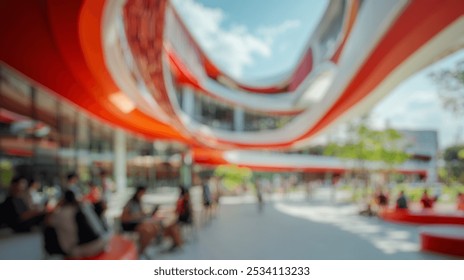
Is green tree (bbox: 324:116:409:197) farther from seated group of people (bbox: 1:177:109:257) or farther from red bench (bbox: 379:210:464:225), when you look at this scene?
seated group of people (bbox: 1:177:109:257)

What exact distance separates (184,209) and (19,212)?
2953 mm

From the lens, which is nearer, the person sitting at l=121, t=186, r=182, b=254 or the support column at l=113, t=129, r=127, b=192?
the person sitting at l=121, t=186, r=182, b=254

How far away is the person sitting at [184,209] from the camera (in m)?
5.31

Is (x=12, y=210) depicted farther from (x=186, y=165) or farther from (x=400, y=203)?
(x=186, y=165)

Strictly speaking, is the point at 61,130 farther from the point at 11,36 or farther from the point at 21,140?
the point at 11,36

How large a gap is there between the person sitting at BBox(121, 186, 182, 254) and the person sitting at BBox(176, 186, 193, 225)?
33cm

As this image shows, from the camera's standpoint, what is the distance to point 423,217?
723 cm

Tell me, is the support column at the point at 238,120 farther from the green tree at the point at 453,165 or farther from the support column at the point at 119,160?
the green tree at the point at 453,165

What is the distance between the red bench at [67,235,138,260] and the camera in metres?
3.39

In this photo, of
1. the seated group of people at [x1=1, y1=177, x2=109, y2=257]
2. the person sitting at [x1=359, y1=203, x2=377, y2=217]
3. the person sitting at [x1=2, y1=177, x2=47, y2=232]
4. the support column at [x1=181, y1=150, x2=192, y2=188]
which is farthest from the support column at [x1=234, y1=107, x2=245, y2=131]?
the seated group of people at [x1=1, y1=177, x2=109, y2=257]

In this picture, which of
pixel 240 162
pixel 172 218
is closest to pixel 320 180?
pixel 240 162

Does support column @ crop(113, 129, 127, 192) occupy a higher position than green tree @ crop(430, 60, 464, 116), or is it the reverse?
green tree @ crop(430, 60, 464, 116)

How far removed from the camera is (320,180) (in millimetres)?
31141

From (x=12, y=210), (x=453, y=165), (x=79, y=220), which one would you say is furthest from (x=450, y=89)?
(x=12, y=210)
